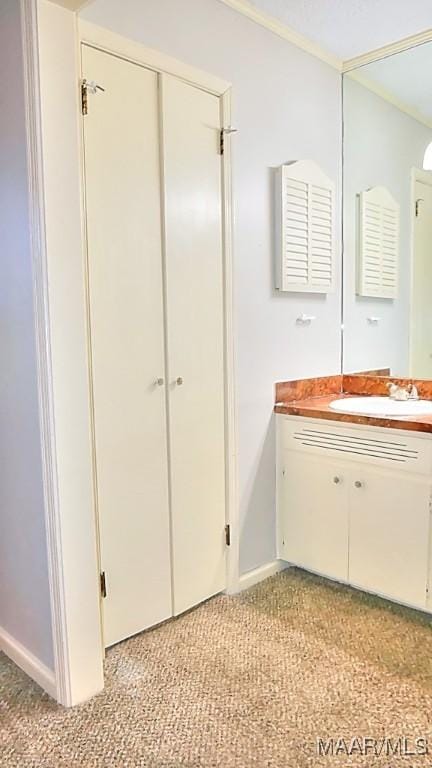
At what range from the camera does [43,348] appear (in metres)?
1.63

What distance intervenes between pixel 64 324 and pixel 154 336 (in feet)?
1.56

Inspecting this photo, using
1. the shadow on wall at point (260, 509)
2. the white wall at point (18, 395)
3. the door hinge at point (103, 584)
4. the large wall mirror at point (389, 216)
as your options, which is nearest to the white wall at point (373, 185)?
the large wall mirror at point (389, 216)

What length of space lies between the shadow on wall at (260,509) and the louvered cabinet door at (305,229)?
25.3 inches

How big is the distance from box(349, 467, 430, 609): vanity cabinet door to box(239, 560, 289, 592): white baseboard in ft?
1.29

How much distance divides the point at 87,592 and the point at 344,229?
212 centimetres

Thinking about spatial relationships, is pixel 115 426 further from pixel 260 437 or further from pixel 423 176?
pixel 423 176

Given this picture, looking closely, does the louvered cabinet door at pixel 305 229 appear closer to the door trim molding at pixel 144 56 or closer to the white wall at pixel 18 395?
the door trim molding at pixel 144 56

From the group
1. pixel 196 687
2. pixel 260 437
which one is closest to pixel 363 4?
pixel 260 437

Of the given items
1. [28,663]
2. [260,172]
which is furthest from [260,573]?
[260,172]

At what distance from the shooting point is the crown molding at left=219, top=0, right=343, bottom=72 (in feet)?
7.39

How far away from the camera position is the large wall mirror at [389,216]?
8.75 feet

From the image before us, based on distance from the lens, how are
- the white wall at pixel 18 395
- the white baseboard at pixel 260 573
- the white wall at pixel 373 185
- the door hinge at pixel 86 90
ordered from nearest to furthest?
the white wall at pixel 18 395
the door hinge at pixel 86 90
the white baseboard at pixel 260 573
the white wall at pixel 373 185

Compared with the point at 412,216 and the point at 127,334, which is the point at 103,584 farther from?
the point at 412,216

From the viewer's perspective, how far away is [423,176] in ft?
8.77
